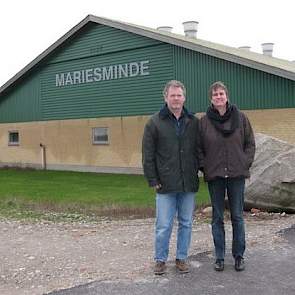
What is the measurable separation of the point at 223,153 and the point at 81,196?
8.98 meters

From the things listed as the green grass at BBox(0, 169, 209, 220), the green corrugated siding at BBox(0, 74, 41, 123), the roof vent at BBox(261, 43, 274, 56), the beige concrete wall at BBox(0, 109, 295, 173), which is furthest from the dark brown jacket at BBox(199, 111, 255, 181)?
the roof vent at BBox(261, 43, 274, 56)

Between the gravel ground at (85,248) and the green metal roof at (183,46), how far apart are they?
27.9 feet

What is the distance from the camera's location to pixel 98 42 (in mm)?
24062

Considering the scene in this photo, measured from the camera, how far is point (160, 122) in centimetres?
602

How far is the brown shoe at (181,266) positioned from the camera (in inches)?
240

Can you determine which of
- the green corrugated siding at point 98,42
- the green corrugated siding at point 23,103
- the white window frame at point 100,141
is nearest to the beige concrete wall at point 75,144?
the white window frame at point 100,141

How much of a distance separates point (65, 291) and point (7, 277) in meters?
1.08

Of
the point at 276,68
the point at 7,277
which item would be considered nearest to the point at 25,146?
the point at 276,68

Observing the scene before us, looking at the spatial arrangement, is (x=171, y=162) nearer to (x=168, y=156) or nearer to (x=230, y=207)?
(x=168, y=156)

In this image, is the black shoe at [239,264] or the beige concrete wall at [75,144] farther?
the beige concrete wall at [75,144]

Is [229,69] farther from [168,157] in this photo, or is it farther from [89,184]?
[168,157]

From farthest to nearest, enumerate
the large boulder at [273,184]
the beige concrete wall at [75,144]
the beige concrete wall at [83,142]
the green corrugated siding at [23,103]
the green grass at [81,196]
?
the green corrugated siding at [23,103]
the beige concrete wall at [75,144]
the beige concrete wall at [83,142]
the green grass at [81,196]
the large boulder at [273,184]

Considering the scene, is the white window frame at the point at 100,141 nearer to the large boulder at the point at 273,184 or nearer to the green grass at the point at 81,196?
the green grass at the point at 81,196

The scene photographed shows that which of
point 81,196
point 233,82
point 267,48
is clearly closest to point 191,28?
point 267,48
